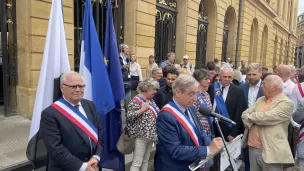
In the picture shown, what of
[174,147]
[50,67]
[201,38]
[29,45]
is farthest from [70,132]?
[201,38]

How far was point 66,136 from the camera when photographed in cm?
214

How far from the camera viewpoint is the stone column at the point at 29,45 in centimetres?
521

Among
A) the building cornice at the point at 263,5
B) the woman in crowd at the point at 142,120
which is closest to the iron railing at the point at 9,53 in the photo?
the woman in crowd at the point at 142,120

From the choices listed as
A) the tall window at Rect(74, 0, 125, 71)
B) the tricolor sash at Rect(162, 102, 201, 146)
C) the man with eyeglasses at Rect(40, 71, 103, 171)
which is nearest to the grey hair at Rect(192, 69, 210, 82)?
the tricolor sash at Rect(162, 102, 201, 146)

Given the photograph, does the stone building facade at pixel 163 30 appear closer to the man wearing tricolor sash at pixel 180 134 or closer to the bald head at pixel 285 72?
the man wearing tricolor sash at pixel 180 134

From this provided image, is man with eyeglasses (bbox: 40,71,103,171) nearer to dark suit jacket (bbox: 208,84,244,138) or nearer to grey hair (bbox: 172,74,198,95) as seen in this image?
grey hair (bbox: 172,74,198,95)

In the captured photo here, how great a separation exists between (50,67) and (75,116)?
0.71m

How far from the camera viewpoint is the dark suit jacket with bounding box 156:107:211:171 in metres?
1.97

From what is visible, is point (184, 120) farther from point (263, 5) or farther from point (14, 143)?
point (263, 5)

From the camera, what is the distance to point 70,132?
7.03ft

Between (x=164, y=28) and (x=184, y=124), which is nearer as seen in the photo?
(x=184, y=124)

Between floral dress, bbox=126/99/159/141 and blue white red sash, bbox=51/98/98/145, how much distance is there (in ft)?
3.21

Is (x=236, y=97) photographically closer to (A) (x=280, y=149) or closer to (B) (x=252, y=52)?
(A) (x=280, y=149)

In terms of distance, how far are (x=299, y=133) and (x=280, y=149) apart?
80cm
